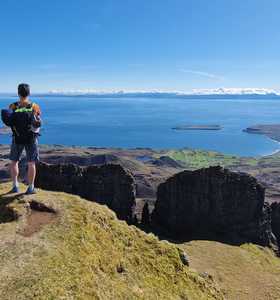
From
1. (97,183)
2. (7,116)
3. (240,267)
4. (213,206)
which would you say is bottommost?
(240,267)

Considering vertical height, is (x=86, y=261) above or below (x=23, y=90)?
below

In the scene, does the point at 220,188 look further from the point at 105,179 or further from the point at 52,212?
the point at 52,212

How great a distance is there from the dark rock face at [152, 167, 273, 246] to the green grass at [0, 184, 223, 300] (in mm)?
59294

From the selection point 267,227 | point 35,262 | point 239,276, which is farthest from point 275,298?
point 267,227

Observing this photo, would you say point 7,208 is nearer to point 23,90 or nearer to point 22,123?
point 22,123

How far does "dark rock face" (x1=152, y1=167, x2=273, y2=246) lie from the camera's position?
92562mm

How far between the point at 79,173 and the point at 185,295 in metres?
71.7

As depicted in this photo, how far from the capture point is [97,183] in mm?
99188

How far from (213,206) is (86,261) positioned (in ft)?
243

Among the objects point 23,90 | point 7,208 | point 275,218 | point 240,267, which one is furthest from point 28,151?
point 275,218

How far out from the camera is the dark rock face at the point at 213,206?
92562 mm

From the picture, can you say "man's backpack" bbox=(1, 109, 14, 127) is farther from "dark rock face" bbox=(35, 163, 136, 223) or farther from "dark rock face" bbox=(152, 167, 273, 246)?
"dark rock face" bbox=(152, 167, 273, 246)

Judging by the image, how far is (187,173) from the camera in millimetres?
98000

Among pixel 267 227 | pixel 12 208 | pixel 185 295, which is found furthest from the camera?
pixel 267 227
